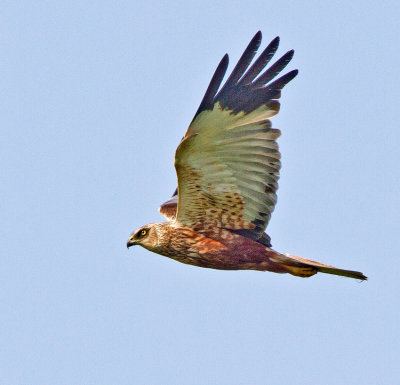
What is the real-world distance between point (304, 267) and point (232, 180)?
1371 mm

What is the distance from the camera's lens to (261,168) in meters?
13.8

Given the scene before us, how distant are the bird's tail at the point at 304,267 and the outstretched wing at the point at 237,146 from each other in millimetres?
466

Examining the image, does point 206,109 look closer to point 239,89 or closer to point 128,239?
point 239,89

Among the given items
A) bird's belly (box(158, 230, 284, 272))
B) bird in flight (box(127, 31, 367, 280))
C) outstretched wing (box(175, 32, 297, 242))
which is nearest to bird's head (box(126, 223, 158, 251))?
bird in flight (box(127, 31, 367, 280))

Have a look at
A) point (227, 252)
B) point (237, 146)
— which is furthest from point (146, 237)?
point (237, 146)

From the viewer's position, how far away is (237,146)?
1366 centimetres

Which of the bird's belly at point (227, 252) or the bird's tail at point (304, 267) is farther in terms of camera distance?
the bird's belly at point (227, 252)

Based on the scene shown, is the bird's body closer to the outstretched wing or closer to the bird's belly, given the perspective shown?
the bird's belly

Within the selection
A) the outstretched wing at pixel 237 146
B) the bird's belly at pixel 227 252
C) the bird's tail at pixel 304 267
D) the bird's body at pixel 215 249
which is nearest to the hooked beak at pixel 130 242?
the bird's body at pixel 215 249

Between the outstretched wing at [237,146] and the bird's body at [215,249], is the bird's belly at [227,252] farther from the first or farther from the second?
the outstretched wing at [237,146]

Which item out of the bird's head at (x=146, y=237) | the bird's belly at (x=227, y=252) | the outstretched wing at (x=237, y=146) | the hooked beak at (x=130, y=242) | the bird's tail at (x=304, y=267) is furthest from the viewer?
the hooked beak at (x=130, y=242)

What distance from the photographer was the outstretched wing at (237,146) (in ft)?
44.0

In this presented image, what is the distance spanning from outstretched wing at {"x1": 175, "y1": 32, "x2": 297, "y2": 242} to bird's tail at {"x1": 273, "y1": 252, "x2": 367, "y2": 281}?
47 centimetres

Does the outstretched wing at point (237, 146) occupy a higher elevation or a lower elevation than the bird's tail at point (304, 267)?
higher
